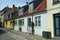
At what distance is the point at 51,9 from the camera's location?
18578 millimetres

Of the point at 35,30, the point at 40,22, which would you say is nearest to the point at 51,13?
the point at 40,22

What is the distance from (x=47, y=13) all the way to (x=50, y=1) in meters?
1.71

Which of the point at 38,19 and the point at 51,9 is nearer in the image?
the point at 51,9

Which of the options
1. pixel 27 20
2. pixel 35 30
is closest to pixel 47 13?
pixel 35 30

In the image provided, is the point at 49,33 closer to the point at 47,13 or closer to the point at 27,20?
the point at 47,13

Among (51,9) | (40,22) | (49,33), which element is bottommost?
(49,33)

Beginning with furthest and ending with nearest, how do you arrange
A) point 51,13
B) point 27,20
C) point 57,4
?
1. point 27,20
2. point 51,13
3. point 57,4

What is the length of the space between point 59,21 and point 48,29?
215cm

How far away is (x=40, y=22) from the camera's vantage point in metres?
22.2

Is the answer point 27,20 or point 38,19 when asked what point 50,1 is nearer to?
point 38,19

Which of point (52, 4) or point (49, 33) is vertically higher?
point (52, 4)

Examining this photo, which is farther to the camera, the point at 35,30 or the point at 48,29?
the point at 35,30

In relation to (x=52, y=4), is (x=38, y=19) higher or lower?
lower

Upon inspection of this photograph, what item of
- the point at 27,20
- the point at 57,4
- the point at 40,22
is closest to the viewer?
the point at 57,4
